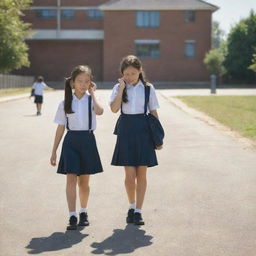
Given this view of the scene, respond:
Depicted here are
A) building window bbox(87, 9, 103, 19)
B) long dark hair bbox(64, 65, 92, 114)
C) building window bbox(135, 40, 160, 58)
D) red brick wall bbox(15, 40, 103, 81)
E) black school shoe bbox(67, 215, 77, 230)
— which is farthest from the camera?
building window bbox(87, 9, 103, 19)

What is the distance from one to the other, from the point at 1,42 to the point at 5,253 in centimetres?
4362

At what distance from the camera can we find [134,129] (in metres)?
5.95

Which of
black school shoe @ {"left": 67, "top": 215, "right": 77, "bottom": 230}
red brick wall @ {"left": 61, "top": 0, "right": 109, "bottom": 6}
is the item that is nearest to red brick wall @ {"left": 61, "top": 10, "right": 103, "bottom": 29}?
red brick wall @ {"left": 61, "top": 0, "right": 109, "bottom": 6}

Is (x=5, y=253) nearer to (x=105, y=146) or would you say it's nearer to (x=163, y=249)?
(x=163, y=249)

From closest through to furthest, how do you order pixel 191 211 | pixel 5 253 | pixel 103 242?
pixel 5 253 → pixel 103 242 → pixel 191 211

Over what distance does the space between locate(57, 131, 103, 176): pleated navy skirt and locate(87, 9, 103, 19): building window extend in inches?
2428

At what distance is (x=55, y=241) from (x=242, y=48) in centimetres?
5594

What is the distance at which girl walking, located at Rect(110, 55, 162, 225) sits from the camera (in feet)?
19.4

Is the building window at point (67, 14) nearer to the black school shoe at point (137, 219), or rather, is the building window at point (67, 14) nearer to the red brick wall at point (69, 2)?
the red brick wall at point (69, 2)

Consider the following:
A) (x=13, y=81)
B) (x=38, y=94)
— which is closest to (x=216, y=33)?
(x=13, y=81)

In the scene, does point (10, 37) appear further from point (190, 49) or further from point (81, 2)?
point (190, 49)

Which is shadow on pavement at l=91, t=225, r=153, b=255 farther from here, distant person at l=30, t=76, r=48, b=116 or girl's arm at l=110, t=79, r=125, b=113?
distant person at l=30, t=76, r=48, b=116

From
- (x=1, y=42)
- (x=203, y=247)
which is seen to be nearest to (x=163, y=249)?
(x=203, y=247)

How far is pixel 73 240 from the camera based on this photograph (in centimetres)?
525
